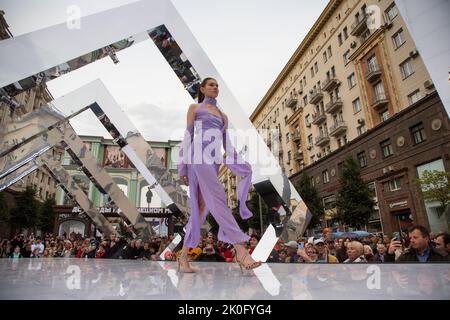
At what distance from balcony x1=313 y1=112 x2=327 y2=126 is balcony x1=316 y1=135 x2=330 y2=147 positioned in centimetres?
152

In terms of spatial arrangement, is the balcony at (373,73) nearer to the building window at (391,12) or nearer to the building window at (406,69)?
the building window at (406,69)

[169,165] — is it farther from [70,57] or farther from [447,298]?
[447,298]

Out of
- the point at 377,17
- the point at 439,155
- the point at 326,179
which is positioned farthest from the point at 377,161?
the point at 377,17

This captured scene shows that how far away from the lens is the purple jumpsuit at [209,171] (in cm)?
335

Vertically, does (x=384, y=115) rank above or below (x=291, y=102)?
below

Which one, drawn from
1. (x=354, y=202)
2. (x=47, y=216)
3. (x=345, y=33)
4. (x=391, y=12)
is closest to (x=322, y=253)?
(x=354, y=202)

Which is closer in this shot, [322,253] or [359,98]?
[322,253]

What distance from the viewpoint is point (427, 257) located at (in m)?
4.14

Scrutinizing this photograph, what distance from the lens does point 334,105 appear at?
26.0 m

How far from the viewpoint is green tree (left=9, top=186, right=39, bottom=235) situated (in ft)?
83.8

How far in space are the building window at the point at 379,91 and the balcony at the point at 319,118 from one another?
623 centimetres

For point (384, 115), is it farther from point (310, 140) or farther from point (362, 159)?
point (310, 140)

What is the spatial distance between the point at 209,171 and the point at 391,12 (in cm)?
2297
